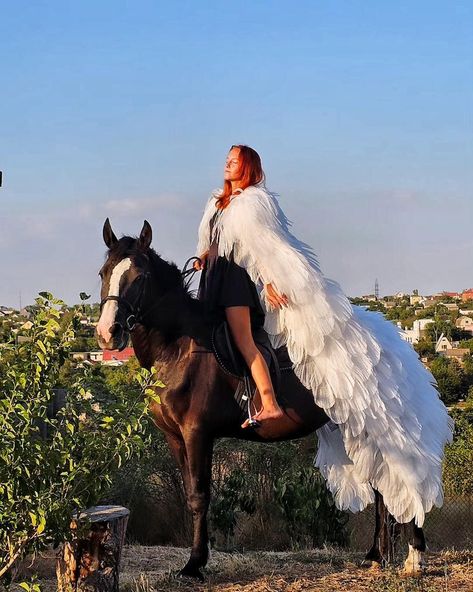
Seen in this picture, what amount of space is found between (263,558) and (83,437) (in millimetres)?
2411

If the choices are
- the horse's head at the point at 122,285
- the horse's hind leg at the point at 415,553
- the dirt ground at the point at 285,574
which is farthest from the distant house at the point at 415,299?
the horse's head at the point at 122,285

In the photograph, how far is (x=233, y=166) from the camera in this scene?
6020 mm

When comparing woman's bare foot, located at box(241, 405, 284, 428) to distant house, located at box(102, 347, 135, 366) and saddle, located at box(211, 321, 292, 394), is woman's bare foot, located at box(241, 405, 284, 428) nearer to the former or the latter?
saddle, located at box(211, 321, 292, 394)

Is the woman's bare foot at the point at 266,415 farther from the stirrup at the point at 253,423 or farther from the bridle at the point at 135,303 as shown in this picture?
the bridle at the point at 135,303

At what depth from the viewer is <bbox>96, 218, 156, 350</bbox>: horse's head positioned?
5.41 m

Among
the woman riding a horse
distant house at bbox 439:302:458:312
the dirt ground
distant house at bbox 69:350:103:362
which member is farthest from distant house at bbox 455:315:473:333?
the woman riding a horse

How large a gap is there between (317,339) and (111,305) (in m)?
1.29

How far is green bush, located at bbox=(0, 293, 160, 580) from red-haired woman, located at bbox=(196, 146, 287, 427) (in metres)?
0.90

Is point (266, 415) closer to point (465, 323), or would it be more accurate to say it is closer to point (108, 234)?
point (108, 234)

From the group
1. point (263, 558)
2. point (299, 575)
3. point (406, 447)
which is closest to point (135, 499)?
point (263, 558)

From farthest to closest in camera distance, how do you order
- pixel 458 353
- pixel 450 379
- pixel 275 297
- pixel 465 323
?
1. pixel 465 323
2. pixel 458 353
3. pixel 450 379
4. pixel 275 297

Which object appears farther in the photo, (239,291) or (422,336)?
(422,336)

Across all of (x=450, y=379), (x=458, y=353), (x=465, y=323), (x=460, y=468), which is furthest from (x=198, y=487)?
(x=465, y=323)

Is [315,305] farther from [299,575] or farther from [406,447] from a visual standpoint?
[299,575]
